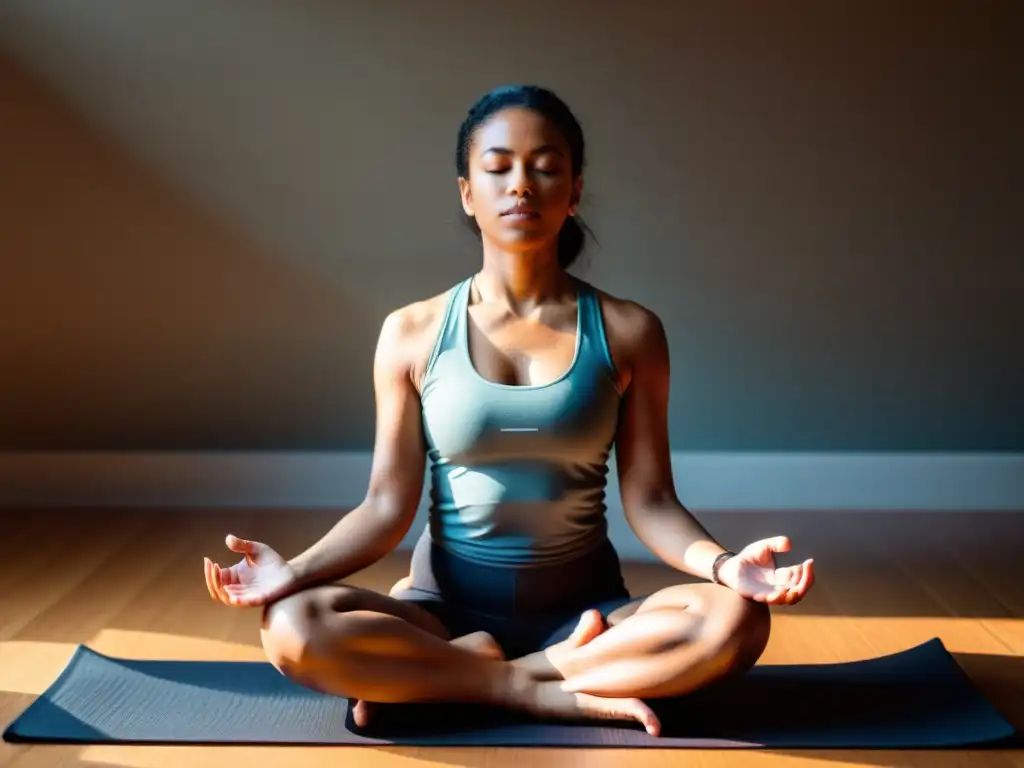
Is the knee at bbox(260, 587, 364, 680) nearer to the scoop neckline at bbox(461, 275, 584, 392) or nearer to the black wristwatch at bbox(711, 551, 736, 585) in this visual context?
the scoop neckline at bbox(461, 275, 584, 392)

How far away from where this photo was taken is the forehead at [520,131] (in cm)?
204

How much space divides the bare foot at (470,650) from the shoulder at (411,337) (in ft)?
1.37

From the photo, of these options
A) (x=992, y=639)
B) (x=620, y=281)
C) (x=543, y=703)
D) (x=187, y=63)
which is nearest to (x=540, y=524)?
(x=543, y=703)

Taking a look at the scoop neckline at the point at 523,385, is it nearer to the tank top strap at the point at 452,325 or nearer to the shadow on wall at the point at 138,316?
the tank top strap at the point at 452,325

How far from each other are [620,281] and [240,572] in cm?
186

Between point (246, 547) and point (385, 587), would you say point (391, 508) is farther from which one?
point (385, 587)

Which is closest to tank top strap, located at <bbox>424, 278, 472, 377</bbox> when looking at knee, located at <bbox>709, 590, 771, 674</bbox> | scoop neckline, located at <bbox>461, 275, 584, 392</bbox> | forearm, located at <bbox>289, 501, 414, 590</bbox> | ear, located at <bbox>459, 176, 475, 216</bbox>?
scoop neckline, located at <bbox>461, 275, 584, 392</bbox>

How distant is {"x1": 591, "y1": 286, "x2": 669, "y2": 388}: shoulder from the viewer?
213 cm

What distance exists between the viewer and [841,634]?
2482mm

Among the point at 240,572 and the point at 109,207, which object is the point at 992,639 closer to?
the point at 240,572

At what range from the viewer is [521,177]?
2.03m

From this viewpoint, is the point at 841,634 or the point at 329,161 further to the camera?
the point at 329,161

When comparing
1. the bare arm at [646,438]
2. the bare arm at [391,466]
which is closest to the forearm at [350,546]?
the bare arm at [391,466]

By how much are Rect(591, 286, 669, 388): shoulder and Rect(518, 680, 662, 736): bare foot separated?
498mm
